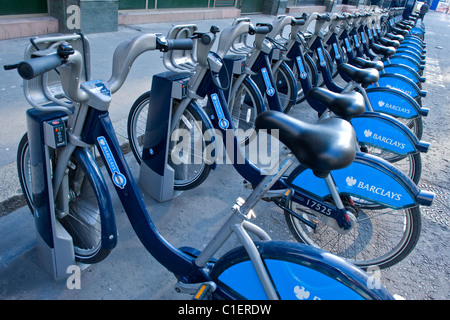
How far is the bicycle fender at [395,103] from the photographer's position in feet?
11.2

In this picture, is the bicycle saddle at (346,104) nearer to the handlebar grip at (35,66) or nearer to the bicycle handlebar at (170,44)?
the bicycle handlebar at (170,44)

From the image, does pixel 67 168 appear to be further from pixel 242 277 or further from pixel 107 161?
pixel 242 277

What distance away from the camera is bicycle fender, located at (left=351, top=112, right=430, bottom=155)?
2.79 meters

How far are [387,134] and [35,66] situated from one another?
2.54m

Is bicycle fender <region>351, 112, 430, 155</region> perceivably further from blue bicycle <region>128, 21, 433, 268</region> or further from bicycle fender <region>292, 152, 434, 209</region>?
bicycle fender <region>292, 152, 434, 209</region>

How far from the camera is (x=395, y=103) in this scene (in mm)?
3496

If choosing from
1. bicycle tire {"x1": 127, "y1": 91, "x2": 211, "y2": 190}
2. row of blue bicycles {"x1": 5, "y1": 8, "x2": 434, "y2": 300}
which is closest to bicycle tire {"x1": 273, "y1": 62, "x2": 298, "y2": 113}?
row of blue bicycles {"x1": 5, "y1": 8, "x2": 434, "y2": 300}

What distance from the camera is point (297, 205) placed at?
7.92ft

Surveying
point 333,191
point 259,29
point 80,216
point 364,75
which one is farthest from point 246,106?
point 80,216

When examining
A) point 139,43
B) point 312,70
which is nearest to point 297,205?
point 139,43

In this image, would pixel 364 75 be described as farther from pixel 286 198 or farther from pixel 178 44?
pixel 178 44

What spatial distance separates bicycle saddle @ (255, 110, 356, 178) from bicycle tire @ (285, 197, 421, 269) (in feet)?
3.84
